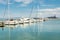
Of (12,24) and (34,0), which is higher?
(34,0)

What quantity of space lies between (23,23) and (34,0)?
622 cm

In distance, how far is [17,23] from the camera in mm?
9312

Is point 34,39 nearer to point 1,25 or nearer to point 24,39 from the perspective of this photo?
point 24,39

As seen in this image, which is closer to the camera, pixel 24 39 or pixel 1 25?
pixel 24 39

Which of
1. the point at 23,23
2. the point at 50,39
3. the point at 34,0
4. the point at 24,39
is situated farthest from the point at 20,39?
the point at 23,23

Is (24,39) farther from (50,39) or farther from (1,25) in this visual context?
(1,25)

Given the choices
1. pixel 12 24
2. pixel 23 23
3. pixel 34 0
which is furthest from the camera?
pixel 23 23

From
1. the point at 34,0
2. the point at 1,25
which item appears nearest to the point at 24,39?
the point at 34,0

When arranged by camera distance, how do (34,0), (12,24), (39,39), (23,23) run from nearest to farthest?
(34,0), (39,39), (12,24), (23,23)

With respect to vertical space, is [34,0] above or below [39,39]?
above

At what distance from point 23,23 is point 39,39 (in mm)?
5460

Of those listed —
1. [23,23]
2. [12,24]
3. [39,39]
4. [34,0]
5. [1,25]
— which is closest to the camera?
[34,0]

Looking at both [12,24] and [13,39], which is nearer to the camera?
[13,39]

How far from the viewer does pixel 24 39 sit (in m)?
4.77
